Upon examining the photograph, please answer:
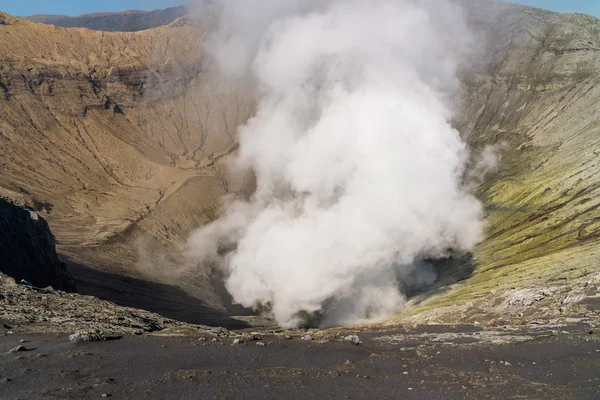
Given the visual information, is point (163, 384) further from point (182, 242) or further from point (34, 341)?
point (182, 242)

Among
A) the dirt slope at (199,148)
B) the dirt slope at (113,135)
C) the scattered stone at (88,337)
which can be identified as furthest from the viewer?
the dirt slope at (113,135)

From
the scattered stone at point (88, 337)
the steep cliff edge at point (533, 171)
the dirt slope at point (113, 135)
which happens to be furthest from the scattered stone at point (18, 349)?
the dirt slope at point (113, 135)

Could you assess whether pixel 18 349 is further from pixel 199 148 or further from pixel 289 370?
pixel 199 148

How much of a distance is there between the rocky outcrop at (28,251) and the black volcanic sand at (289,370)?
1125 inches

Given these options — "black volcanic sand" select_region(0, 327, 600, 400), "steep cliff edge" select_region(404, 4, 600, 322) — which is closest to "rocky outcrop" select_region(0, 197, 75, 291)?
"black volcanic sand" select_region(0, 327, 600, 400)

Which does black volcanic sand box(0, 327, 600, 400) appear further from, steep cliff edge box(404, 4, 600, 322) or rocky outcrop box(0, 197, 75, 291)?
rocky outcrop box(0, 197, 75, 291)

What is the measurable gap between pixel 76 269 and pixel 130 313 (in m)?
44.7

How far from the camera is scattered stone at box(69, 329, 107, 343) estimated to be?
24.3m

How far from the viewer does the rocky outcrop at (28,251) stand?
4759 centimetres

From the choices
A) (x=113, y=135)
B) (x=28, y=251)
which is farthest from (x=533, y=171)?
(x=113, y=135)

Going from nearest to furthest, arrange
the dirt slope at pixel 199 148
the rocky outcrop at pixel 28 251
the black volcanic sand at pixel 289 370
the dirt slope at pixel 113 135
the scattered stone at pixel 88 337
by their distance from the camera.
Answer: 1. the black volcanic sand at pixel 289 370
2. the scattered stone at pixel 88 337
3. the rocky outcrop at pixel 28 251
4. the dirt slope at pixel 199 148
5. the dirt slope at pixel 113 135

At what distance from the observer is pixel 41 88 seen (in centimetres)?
14425

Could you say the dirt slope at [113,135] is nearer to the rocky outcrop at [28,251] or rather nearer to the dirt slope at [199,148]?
the dirt slope at [199,148]

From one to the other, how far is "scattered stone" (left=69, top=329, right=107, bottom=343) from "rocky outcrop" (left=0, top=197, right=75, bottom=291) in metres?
27.0
